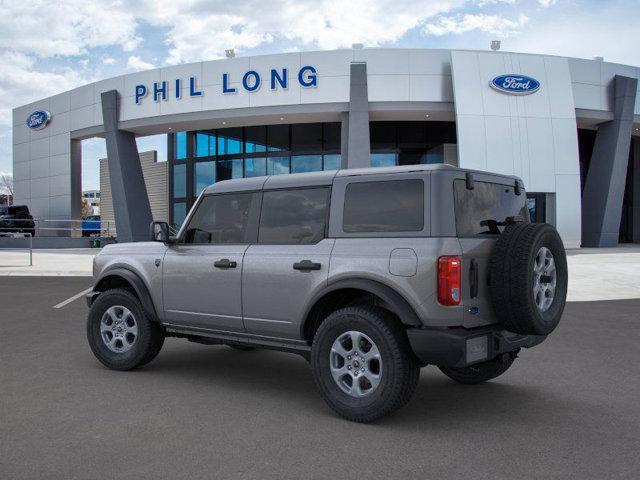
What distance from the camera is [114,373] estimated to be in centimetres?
581

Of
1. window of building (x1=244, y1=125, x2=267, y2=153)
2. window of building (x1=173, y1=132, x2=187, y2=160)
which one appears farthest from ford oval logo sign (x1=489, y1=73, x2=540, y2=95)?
window of building (x1=173, y1=132, x2=187, y2=160)

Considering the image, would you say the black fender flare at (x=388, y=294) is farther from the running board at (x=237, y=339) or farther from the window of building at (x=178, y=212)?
the window of building at (x=178, y=212)

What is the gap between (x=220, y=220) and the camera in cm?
553

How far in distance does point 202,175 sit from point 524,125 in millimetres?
18508

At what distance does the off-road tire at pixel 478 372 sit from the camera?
5234 millimetres

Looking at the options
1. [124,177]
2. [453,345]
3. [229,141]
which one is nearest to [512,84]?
[229,141]

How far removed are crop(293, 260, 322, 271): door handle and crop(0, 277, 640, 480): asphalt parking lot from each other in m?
1.14

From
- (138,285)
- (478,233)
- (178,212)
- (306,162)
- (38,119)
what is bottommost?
(138,285)

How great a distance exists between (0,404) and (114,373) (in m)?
1.22

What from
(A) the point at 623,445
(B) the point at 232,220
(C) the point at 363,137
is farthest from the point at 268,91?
(A) the point at 623,445

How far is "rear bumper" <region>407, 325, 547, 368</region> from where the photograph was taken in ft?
13.2

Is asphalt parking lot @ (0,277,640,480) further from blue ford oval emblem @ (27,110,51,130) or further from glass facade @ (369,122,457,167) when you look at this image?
blue ford oval emblem @ (27,110,51,130)

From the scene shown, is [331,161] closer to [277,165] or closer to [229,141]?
[277,165]

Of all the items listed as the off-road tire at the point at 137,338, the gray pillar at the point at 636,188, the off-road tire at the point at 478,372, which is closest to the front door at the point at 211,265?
the off-road tire at the point at 137,338
